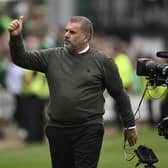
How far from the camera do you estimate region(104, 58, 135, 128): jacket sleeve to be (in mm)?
10344

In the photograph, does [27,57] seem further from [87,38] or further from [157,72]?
[157,72]

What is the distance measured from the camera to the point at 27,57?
10375 millimetres

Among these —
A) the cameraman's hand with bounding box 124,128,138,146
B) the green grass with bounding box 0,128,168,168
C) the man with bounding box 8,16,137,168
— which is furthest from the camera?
the green grass with bounding box 0,128,168,168

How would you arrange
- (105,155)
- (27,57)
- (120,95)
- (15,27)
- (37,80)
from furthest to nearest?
(37,80) → (105,155) → (120,95) → (27,57) → (15,27)

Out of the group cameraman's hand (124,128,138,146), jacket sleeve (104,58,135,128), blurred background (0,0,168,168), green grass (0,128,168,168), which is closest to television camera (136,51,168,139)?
jacket sleeve (104,58,135,128)

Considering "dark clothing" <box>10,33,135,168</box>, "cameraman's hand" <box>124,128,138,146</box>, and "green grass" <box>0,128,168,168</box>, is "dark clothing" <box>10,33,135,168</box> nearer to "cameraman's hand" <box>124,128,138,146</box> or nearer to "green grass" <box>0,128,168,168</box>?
"cameraman's hand" <box>124,128,138,146</box>

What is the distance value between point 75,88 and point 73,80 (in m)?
0.09

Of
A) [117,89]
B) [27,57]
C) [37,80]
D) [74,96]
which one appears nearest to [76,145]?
[74,96]

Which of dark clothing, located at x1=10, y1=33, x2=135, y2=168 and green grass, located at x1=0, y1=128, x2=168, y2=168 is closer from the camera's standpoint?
dark clothing, located at x1=10, y1=33, x2=135, y2=168

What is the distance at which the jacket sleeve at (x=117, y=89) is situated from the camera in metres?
10.3

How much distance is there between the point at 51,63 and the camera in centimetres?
1040

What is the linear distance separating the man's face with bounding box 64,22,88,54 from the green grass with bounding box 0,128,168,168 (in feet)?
14.0

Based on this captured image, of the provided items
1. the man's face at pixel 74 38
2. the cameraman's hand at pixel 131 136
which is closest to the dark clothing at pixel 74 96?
the man's face at pixel 74 38

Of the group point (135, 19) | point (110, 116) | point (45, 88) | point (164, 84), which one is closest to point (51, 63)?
point (164, 84)
